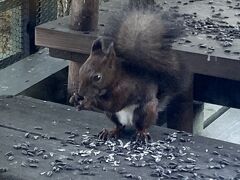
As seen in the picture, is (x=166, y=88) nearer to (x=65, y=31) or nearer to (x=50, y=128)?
(x=50, y=128)

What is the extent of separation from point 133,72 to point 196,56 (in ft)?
2.15

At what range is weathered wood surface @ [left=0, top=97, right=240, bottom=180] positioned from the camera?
2604 millimetres

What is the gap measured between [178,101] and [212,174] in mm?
1280

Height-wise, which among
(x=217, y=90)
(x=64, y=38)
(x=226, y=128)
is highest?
(x=64, y=38)

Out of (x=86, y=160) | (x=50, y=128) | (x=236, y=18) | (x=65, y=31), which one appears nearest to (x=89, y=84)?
(x=86, y=160)

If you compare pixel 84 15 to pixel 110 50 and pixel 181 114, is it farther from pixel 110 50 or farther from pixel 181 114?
pixel 110 50

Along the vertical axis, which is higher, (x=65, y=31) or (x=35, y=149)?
(x=65, y=31)

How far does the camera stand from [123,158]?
275 centimetres

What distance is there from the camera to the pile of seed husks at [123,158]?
261 centimetres

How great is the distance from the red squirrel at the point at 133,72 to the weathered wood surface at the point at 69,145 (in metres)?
0.16

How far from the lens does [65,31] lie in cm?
362

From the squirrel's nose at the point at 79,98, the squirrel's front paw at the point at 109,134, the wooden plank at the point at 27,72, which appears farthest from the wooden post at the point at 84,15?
the squirrel's nose at the point at 79,98

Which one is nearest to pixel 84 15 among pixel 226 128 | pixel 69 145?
pixel 69 145

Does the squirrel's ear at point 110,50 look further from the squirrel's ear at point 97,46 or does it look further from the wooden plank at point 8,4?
the wooden plank at point 8,4
